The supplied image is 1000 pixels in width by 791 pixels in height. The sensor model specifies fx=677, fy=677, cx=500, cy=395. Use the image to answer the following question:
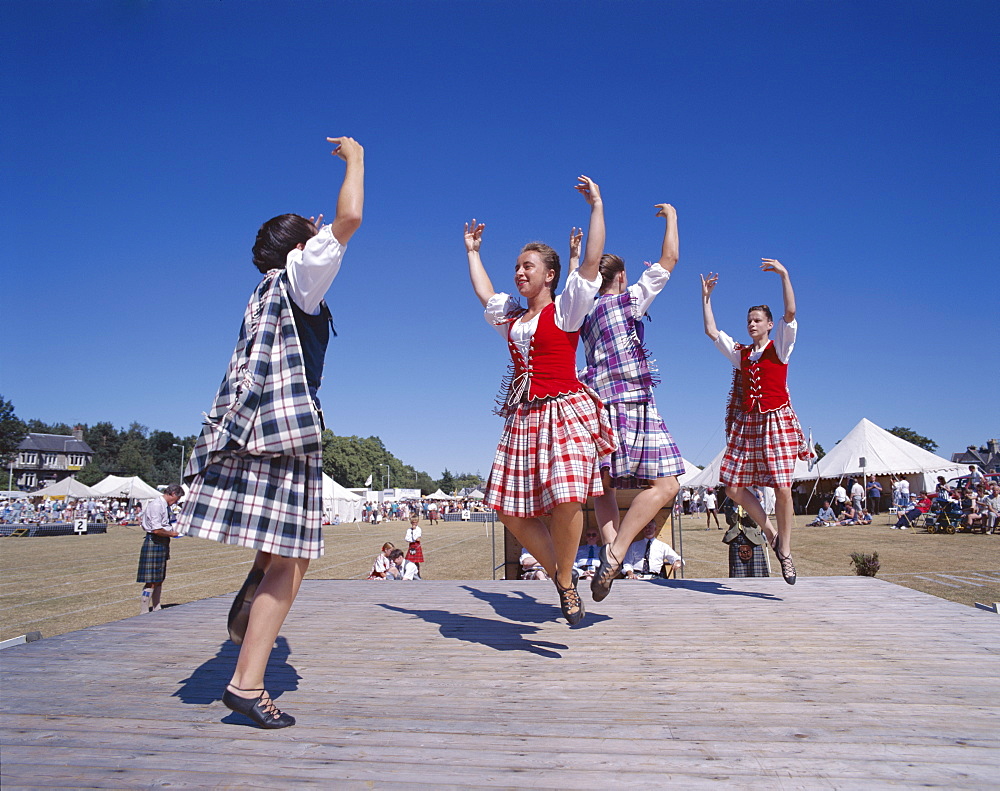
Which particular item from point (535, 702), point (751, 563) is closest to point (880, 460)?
point (751, 563)

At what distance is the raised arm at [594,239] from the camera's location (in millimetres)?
3520

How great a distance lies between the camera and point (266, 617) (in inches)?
97.9

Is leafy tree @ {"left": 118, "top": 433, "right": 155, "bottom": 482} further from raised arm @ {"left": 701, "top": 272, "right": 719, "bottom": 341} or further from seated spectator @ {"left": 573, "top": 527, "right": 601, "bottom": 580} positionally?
raised arm @ {"left": 701, "top": 272, "right": 719, "bottom": 341}

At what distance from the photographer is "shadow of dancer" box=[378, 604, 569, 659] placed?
11.8ft

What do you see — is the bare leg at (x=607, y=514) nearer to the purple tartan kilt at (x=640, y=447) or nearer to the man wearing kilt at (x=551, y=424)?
the purple tartan kilt at (x=640, y=447)

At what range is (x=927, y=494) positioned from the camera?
29531 millimetres

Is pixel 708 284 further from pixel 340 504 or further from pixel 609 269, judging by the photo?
pixel 340 504

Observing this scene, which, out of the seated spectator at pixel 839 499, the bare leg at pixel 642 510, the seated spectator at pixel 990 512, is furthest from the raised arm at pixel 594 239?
the seated spectator at pixel 839 499

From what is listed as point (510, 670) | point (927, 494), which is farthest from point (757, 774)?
point (927, 494)

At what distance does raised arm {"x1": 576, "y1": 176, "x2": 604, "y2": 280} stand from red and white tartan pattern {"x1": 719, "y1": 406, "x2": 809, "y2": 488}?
100 inches

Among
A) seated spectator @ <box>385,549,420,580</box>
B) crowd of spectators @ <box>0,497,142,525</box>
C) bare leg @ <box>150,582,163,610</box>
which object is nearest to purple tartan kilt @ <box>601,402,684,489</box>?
bare leg @ <box>150,582,163,610</box>

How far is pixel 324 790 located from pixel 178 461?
432 ft

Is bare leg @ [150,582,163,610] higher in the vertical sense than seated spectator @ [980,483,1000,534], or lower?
lower

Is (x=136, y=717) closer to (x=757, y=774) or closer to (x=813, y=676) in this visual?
(x=757, y=774)
